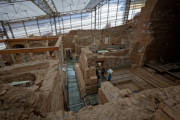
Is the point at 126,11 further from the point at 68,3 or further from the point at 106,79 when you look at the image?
the point at 106,79

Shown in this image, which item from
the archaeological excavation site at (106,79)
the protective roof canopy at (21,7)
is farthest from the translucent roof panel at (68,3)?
the archaeological excavation site at (106,79)

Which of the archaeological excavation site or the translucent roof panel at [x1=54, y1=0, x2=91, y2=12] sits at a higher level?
the translucent roof panel at [x1=54, y1=0, x2=91, y2=12]

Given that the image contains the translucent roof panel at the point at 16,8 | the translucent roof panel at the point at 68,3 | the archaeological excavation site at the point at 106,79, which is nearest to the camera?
the archaeological excavation site at the point at 106,79

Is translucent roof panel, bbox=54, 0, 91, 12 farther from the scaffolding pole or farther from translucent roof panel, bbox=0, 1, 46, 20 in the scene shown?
the scaffolding pole

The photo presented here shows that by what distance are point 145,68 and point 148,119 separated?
4023mm

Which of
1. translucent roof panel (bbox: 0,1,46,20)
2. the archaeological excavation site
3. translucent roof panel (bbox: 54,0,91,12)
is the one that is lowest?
the archaeological excavation site

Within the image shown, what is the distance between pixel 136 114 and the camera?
1.92 meters

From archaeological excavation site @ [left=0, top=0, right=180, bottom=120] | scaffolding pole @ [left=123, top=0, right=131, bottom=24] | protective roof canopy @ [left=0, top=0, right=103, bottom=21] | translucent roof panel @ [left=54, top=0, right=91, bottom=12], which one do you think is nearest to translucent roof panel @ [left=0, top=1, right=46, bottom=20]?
protective roof canopy @ [left=0, top=0, right=103, bottom=21]

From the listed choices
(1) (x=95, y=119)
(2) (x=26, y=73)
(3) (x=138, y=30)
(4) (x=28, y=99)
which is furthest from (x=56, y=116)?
(3) (x=138, y=30)

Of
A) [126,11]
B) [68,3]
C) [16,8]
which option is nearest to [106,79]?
[68,3]

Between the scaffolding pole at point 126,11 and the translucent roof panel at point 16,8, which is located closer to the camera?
the translucent roof panel at point 16,8

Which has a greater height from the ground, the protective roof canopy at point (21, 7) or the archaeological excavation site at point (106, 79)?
the protective roof canopy at point (21, 7)

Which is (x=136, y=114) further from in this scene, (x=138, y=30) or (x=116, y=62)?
(x=138, y=30)

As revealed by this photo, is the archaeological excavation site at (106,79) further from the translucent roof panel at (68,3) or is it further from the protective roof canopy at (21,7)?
the translucent roof panel at (68,3)
